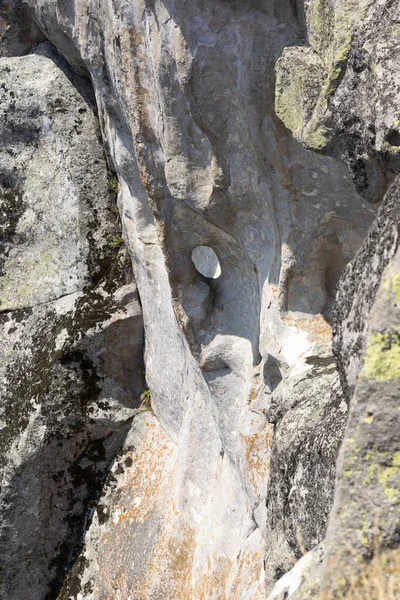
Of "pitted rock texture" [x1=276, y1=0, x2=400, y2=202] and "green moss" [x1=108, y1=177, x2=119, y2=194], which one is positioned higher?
"pitted rock texture" [x1=276, y1=0, x2=400, y2=202]

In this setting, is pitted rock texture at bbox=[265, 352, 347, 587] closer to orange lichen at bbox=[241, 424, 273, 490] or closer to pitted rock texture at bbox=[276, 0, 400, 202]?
orange lichen at bbox=[241, 424, 273, 490]

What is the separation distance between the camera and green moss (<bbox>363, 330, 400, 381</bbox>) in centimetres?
179

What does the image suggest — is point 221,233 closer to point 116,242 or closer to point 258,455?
point 258,455

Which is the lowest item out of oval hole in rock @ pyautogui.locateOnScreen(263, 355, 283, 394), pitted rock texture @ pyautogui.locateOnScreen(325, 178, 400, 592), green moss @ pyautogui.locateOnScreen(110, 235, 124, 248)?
oval hole in rock @ pyautogui.locateOnScreen(263, 355, 283, 394)

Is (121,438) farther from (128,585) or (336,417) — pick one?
(336,417)

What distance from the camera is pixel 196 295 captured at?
4.98 m

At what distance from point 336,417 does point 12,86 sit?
4709mm

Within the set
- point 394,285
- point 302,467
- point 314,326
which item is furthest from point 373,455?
point 314,326

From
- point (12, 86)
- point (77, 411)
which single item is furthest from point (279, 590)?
point (12, 86)

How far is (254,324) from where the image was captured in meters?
4.68

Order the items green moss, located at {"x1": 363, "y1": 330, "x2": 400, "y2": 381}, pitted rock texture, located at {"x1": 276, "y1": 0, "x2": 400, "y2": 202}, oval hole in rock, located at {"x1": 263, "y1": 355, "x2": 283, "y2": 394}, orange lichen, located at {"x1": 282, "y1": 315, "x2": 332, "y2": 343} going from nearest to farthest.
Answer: green moss, located at {"x1": 363, "y1": 330, "x2": 400, "y2": 381}
pitted rock texture, located at {"x1": 276, "y1": 0, "x2": 400, "y2": 202}
orange lichen, located at {"x1": 282, "y1": 315, "x2": 332, "y2": 343}
oval hole in rock, located at {"x1": 263, "y1": 355, "x2": 283, "y2": 394}

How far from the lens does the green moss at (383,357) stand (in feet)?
5.87

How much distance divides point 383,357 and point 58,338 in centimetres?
459

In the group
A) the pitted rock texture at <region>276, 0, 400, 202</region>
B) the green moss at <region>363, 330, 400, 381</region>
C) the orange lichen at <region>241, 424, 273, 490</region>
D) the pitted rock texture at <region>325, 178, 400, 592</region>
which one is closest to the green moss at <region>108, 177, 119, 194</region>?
the orange lichen at <region>241, 424, 273, 490</region>
